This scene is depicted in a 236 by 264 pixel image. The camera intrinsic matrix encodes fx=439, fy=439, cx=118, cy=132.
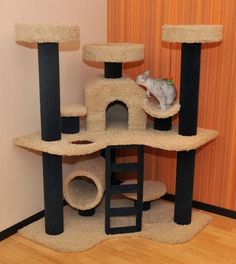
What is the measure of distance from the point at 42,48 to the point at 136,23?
872 mm

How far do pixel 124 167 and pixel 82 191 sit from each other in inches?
16.2

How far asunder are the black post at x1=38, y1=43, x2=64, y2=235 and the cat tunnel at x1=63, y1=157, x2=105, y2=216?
0.17 meters

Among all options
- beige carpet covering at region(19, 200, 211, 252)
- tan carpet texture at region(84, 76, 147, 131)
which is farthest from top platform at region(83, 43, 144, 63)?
beige carpet covering at region(19, 200, 211, 252)

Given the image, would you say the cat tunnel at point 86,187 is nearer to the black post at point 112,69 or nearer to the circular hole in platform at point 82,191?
the circular hole in platform at point 82,191

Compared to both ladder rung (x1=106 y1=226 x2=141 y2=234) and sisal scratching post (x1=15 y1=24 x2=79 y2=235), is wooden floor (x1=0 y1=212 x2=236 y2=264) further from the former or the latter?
sisal scratching post (x1=15 y1=24 x2=79 y2=235)

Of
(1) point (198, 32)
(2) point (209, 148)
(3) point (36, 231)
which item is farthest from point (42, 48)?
(2) point (209, 148)

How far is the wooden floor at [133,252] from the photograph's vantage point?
226cm

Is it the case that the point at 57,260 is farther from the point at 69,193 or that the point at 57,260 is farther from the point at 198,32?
the point at 198,32

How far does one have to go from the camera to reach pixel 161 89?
251cm

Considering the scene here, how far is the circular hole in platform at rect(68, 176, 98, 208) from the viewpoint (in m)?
2.61

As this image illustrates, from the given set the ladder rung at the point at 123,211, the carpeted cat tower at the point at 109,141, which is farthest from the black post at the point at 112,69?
the ladder rung at the point at 123,211

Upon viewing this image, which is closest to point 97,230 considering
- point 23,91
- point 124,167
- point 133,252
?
point 133,252

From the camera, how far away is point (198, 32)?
2256 millimetres

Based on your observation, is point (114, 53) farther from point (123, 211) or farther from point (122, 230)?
point (122, 230)
